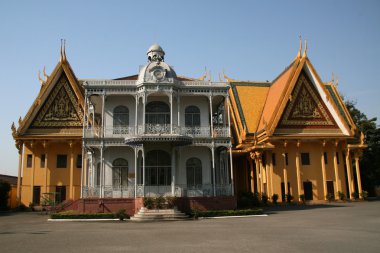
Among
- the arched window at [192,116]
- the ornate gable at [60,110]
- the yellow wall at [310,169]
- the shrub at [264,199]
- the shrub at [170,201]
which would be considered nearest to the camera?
the shrub at [170,201]

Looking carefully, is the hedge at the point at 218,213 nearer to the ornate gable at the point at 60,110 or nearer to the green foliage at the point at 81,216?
the green foliage at the point at 81,216

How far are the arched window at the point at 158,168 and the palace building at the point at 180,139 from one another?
0.23 feet

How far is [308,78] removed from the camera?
34.1 metres

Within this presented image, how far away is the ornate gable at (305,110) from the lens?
3294 centimetres

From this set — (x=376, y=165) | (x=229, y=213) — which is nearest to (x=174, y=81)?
(x=229, y=213)

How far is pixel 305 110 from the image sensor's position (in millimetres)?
33531

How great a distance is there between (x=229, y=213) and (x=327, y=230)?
26.1 feet

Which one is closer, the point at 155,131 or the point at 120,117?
the point at 155,131

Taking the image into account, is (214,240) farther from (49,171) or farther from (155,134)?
(49,171)

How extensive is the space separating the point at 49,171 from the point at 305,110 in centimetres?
2388

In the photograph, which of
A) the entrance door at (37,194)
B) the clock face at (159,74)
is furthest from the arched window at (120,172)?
the entrance door at (37,194)

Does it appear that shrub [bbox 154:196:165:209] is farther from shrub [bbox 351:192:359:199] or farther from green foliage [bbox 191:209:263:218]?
shrub [bbox 351:192:359:199]

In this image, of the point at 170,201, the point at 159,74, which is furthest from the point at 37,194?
the point at 159,74

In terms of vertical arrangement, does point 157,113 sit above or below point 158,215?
above
